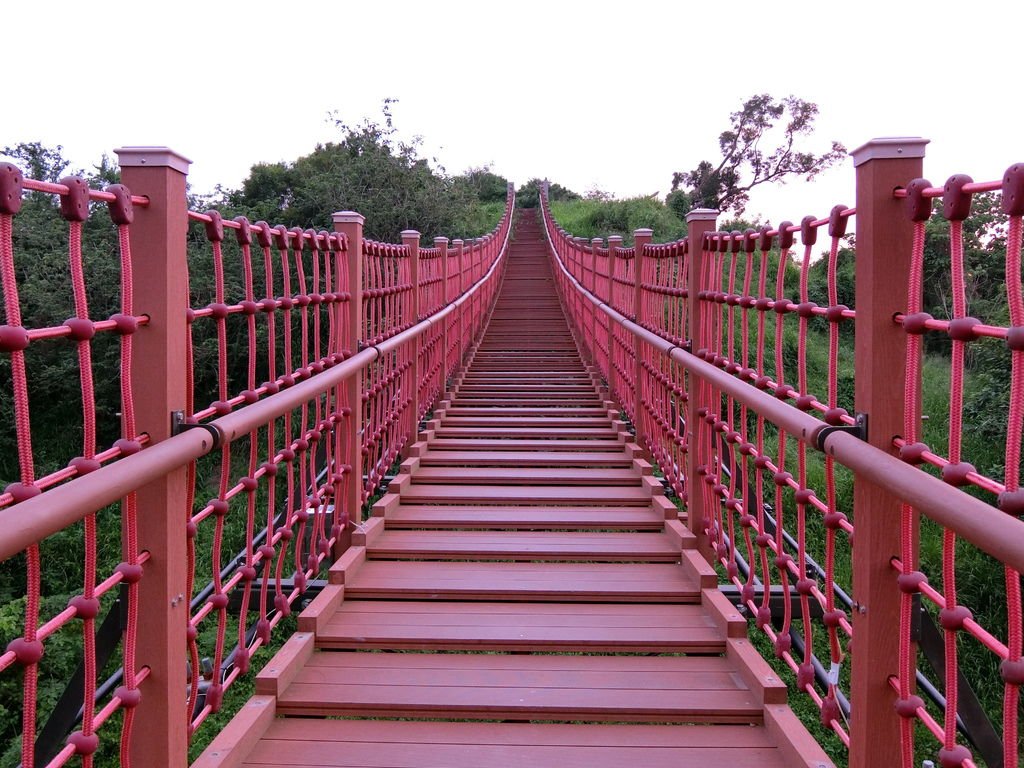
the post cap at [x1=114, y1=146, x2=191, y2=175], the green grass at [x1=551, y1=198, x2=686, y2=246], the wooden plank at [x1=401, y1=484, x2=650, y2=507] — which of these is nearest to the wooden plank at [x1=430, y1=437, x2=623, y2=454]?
the wooden plank at [x1=401, y1=484, x2=650, y2=507]

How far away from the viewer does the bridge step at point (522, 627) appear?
9.44 ft

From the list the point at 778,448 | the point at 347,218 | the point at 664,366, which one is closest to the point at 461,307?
the point at 664,366

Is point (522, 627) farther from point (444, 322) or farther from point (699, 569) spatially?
point (444, 322)

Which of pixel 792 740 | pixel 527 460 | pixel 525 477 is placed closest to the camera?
A: pixel 792 740

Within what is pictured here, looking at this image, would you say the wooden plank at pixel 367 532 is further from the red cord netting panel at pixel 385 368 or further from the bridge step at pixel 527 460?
the bridge step at pixel 527 460

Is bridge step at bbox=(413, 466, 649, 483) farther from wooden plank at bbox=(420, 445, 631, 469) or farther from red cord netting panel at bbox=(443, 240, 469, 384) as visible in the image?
red cord netting panel at bbox=(443, 240, 469, 384)

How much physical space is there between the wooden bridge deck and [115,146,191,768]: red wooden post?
0.35m

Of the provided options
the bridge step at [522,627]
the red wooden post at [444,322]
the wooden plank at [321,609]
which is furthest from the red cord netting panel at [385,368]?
the red wooden post at [444,322]

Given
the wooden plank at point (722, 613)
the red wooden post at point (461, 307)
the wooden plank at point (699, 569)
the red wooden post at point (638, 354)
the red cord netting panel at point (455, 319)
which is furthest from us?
the red wooden post at point (461, 307)

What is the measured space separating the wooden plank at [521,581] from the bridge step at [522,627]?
0.04 meters

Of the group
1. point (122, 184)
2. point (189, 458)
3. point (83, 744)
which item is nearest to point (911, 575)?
point (189, 458)

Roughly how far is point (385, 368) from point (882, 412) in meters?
3.21

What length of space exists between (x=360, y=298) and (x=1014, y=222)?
2.78 m

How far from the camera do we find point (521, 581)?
3.38 m
